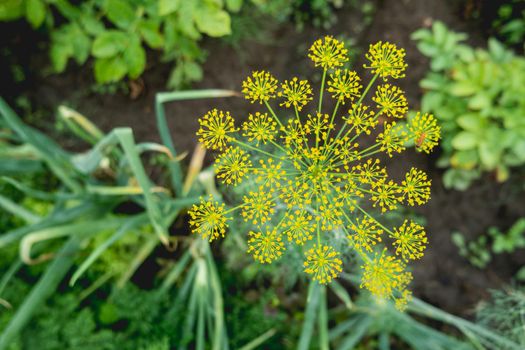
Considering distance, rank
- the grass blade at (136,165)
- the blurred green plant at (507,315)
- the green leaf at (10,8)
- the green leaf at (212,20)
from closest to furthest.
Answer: the grass blade at (136,165), the green leaf at (212,20), the green leaf at (10,8), the blurred green plant at (507,315)

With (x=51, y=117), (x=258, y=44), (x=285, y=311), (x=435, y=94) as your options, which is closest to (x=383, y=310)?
(x=285, y=311)

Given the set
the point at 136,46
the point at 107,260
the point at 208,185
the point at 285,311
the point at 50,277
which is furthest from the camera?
the point at 285,311

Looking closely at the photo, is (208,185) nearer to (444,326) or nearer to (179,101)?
(179,101)

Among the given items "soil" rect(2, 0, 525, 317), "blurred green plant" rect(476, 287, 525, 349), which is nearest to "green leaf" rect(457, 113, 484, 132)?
"soil" rect(2, 0, 525, 317)

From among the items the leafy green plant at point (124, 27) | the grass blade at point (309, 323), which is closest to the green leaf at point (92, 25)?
the leafy green plant at point (124, 27)

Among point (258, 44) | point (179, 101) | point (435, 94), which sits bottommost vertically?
point (435, 94)

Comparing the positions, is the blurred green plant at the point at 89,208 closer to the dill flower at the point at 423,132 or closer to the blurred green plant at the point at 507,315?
the dill flower at the point at 423,132

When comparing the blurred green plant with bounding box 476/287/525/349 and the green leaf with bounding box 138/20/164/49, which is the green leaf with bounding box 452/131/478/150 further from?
the green leaf with bounding box 138/20/164/49
